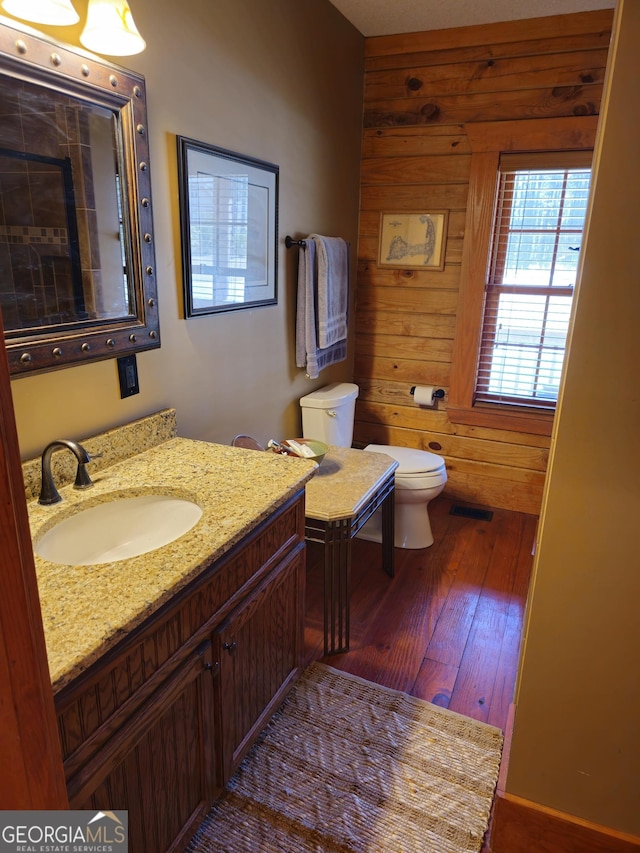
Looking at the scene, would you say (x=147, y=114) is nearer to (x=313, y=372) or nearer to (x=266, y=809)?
(x=313, y=372)

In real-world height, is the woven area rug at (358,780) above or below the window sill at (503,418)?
below

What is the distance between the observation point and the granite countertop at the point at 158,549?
3.24 feet

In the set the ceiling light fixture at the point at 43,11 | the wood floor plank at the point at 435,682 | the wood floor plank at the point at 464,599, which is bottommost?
the wood floor plank at the point at 435,682

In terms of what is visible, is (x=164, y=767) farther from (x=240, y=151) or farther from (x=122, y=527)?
(x=240, y=151)

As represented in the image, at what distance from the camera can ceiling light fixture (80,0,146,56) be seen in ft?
4.40

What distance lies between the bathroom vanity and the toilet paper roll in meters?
1.75

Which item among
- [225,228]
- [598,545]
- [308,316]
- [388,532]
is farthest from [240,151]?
[598,545]

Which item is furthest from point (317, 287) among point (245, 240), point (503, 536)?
point (503, 536)

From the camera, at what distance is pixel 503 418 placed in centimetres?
323

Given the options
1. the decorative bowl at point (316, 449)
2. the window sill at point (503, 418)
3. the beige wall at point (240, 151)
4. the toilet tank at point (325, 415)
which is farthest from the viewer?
the window sill at point (503, 418)

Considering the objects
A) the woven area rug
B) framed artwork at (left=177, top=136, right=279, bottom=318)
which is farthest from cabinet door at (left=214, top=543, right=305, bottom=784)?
framed artwork at (left=177, top=136, right=279, bottom=318)

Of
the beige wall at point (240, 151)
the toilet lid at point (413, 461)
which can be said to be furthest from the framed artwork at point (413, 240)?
the toilet lid at point (413, 461)

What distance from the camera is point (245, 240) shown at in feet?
7.26

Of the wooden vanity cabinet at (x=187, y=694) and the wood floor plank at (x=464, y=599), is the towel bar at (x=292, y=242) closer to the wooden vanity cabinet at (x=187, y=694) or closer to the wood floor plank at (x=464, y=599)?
the wooden vanity cabinet at (x=187, y=694)
